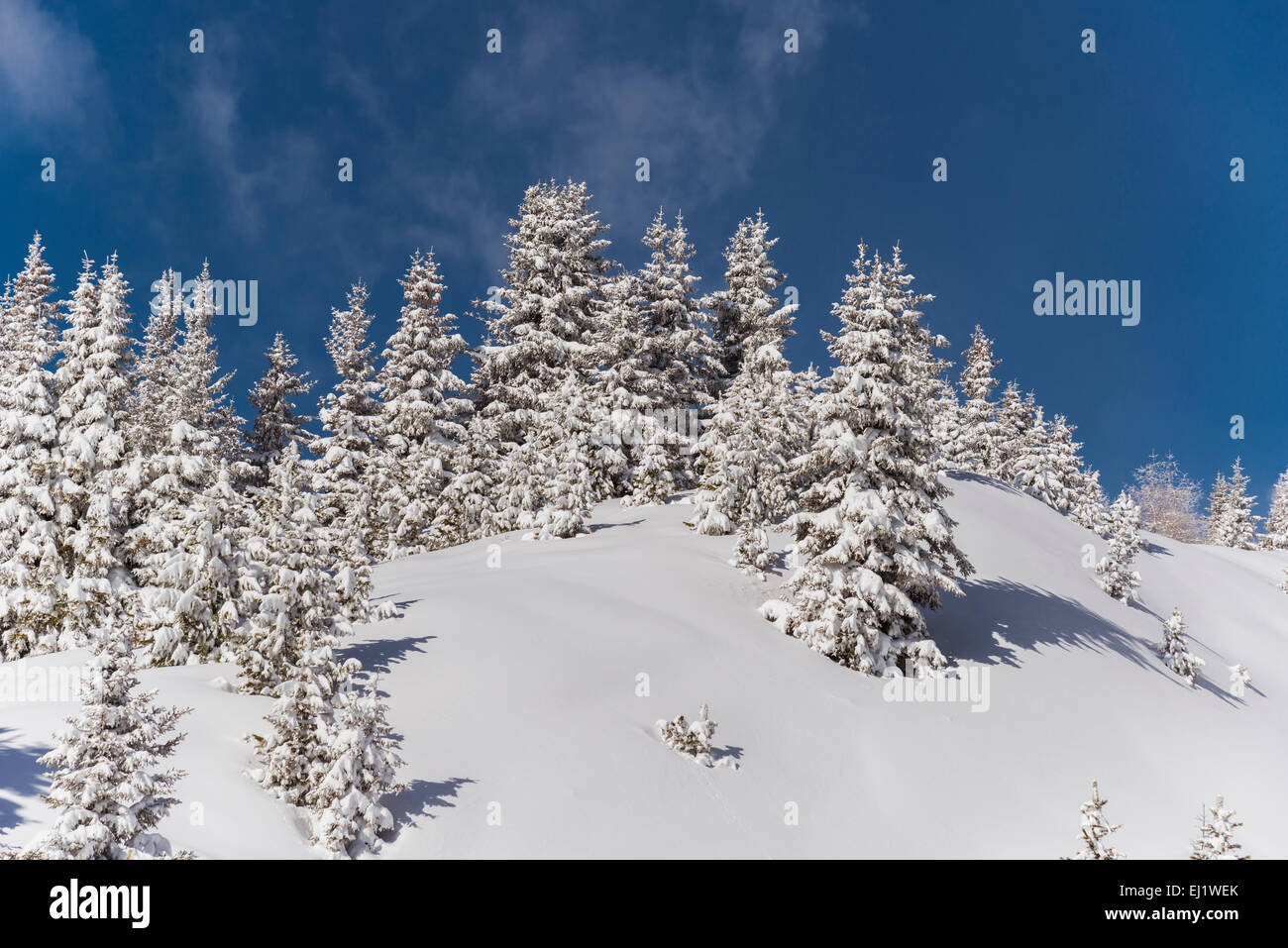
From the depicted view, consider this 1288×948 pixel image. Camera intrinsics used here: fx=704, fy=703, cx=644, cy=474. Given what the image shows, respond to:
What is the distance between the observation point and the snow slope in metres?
10.8

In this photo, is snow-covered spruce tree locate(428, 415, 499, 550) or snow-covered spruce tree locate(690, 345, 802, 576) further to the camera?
snow-covered spruce tree locate(428, 415, 499, 550)

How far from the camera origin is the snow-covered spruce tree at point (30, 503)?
76.2ft

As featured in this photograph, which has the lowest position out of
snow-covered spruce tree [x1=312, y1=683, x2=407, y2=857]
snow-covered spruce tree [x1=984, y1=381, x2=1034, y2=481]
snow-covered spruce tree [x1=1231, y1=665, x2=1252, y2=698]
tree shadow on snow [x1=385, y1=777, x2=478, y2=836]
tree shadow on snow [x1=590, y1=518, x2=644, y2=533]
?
snow-covered spruce tree [x1=1231, y1=665, x2=1252, y2=698]

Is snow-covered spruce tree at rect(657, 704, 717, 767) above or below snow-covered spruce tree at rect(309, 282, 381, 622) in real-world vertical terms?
below

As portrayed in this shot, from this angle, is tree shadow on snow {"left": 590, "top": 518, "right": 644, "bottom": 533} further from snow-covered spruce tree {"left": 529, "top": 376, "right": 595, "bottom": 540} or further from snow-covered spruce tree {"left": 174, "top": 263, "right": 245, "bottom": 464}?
snow-covered spruce tree {"left": 174, "top": 263, "right": 245, "bottom": 464}

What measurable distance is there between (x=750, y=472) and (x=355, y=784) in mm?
20199

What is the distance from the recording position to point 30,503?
24594 mm

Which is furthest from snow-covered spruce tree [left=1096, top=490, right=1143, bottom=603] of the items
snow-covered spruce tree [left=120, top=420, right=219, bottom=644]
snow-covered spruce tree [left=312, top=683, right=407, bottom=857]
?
snow-covered spruce tree [left=120, top=420, right=219, bottom=644]

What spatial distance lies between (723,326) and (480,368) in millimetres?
16456

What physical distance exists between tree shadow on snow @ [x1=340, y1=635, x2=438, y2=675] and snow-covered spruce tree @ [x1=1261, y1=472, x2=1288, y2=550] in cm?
8367

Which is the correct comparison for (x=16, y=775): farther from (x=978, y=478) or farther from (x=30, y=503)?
(x=978, y=478)

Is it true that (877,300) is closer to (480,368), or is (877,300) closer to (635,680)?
(635,680)

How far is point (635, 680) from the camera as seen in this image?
52.3 feet
